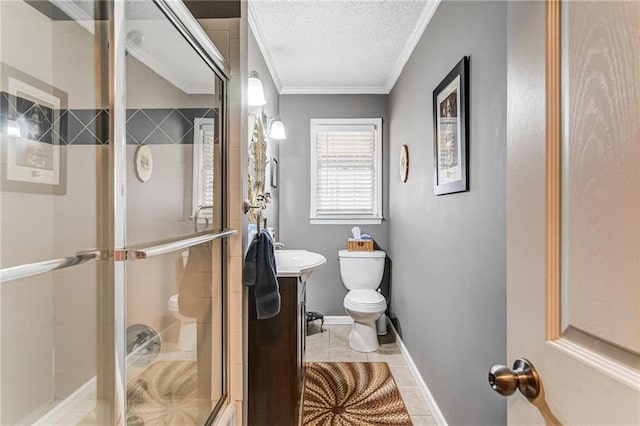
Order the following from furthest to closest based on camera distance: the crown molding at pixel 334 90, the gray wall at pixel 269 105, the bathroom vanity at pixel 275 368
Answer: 1. the crown molding at pixel 334 90
2. the gray wall at pixel 269 105
3. the bathroom vanity at pixel 275 368

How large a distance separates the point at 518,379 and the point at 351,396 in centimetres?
186

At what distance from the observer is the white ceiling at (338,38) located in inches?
83.7

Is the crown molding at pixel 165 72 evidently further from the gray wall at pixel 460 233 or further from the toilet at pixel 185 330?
the gray wall at pixel 460 233

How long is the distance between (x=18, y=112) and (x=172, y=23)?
46cm

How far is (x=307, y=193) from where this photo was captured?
3.58 metres

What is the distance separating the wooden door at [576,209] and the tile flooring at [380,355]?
163 cm

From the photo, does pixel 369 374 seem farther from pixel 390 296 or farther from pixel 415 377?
pixel 390 296

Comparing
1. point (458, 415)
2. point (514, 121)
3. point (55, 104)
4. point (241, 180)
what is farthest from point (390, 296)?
point (55, 104)

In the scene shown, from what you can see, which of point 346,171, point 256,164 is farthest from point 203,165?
point 346,171

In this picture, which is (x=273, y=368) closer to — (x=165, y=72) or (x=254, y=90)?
(x=165, y=72)

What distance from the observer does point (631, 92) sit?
0.43 meters

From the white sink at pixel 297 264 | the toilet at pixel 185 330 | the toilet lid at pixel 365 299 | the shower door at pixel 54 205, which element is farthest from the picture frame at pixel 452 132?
the shower door at pixel 54 205

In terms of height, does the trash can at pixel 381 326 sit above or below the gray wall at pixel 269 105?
below

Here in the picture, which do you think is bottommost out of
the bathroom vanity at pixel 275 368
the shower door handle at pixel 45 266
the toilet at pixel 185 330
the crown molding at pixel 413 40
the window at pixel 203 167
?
the bathroom vanity at pixel 275 368
